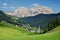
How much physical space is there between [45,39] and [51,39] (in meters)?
2.36

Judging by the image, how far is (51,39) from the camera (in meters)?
64.8

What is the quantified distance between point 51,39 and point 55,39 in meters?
1.62

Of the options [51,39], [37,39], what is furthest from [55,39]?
[37,39]

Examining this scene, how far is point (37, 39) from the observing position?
63.4m

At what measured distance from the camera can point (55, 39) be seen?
63906 millimetres

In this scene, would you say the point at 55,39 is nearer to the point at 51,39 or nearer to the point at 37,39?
the point at 51,39

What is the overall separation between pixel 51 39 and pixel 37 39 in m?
5.37

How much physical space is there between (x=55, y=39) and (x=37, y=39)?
21.5 feet

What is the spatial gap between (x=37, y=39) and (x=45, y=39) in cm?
302
